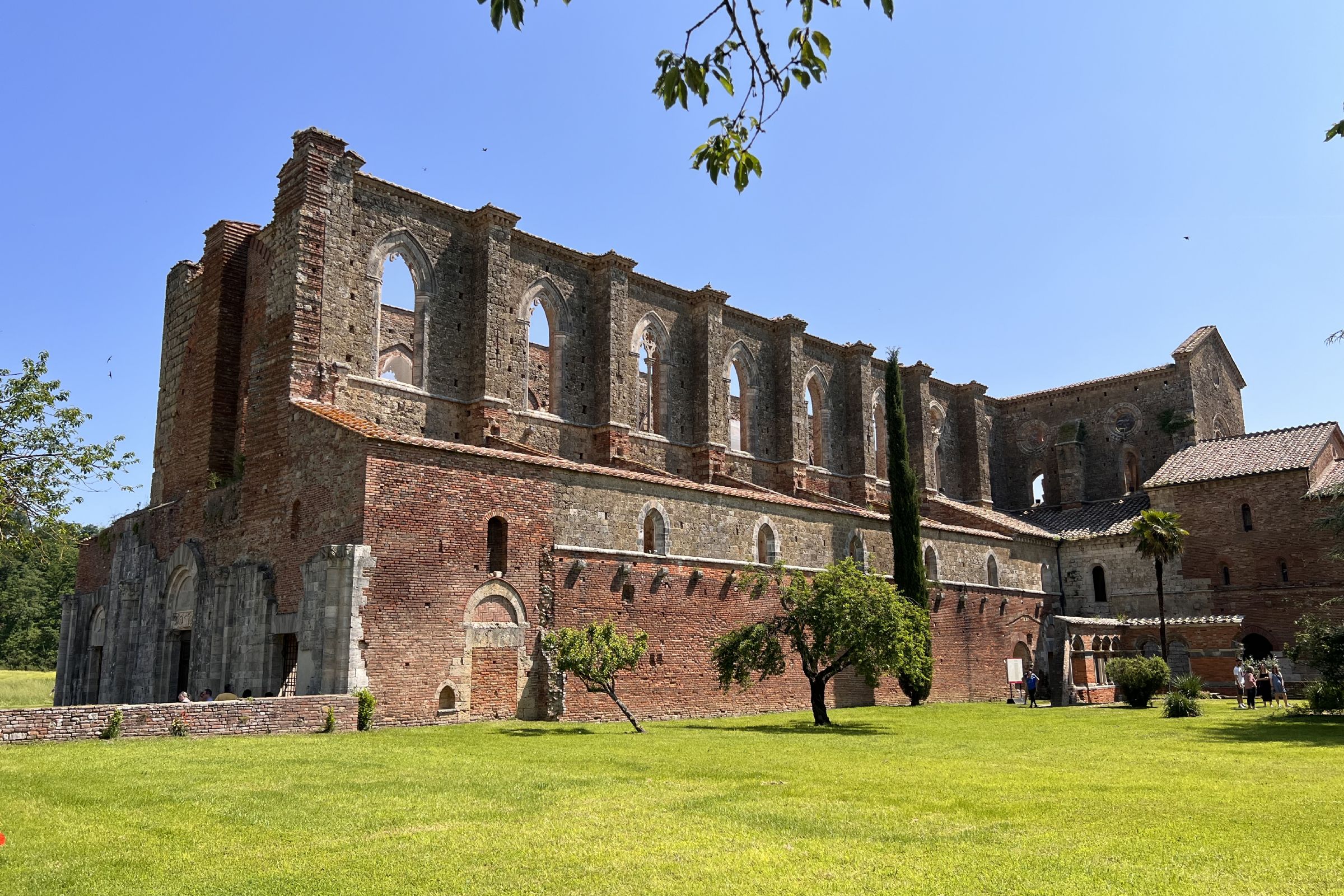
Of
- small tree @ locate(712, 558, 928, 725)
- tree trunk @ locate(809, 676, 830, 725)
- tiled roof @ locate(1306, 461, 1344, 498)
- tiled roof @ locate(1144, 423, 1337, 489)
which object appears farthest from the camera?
tiled roof @ locate(1144, 423, 1337, 489)

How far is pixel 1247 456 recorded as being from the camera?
3797 centimetres

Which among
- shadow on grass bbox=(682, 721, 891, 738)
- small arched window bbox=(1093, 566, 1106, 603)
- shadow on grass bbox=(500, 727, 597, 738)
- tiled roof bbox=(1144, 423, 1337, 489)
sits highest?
tiled roof bbox=(1144, 423, 1337, 489)

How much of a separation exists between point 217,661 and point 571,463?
8887 millimetres

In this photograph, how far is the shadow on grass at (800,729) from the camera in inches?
787

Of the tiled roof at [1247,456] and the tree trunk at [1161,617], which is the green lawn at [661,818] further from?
the tiled roof at [1247,456]

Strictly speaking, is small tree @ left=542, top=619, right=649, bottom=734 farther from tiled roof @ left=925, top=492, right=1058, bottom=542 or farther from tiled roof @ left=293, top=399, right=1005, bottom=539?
tiled roof @ left=925, top=492, right=1058, bottom=542

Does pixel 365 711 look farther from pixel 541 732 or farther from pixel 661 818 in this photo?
pixel 661 818

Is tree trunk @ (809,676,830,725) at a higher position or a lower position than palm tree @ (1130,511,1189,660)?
lower

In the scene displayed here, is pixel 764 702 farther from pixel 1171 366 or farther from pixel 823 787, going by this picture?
pixel 1171 366

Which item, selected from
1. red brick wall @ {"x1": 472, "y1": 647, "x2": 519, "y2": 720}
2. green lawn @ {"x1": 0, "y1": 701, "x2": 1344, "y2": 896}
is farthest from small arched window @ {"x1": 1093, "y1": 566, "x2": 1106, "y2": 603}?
red brick wall @ {"x1": 472, "y1": 647, "x2": 519, "y2": 720}

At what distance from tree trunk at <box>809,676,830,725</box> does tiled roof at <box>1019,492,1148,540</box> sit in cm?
2120

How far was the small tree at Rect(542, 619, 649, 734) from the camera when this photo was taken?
1955 cm

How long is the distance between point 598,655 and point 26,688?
3060 cm

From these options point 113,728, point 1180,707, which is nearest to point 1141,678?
point 1180,707
